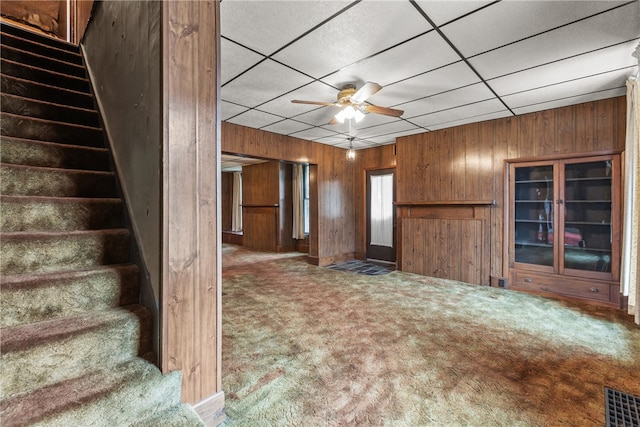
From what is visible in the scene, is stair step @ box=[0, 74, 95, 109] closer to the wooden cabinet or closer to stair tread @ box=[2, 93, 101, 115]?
stair tread @ box=[2, 93, 101, 115]

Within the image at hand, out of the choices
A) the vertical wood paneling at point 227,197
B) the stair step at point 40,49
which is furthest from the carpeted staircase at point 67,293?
the vertical wood paneling at point 227,197

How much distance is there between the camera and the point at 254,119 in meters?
4.40

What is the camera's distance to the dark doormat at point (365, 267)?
5.43 m

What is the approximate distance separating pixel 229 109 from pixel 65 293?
3.15 meters

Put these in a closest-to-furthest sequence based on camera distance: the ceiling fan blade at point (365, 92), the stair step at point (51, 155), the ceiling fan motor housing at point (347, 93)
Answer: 1. the stair step at point (51, 155)
2. the ceiling fan blade at point (365, 92)
3. the ceiling fan motor housing at point (347, 93)

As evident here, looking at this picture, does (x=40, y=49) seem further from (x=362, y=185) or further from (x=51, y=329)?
(x=362, y=185)

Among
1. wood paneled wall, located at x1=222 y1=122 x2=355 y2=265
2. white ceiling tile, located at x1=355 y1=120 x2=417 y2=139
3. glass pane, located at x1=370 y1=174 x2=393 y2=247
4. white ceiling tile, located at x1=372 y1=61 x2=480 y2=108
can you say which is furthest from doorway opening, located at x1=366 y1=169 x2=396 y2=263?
white ceiling tile, located at x1=372 y1=61 x2=480 y2=108

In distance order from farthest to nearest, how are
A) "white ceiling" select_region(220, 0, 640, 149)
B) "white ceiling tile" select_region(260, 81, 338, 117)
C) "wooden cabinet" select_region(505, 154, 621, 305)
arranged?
"wooden cabinet" select_region(505, 154, 621, 305) < "white ceiling tile" select_region(260, 81, 338, 117) < "white ceiling" select_region(220, 0, 640, 149)

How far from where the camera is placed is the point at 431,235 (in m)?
5.09

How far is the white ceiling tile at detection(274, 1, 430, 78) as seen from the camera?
6.54ft

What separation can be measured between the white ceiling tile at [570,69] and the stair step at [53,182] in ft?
12.3

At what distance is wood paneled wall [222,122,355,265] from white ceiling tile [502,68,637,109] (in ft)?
11.0

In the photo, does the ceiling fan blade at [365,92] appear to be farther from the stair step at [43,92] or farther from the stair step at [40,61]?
the stair step at [40,61]

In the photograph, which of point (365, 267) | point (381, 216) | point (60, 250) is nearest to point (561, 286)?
point (365, 267)
